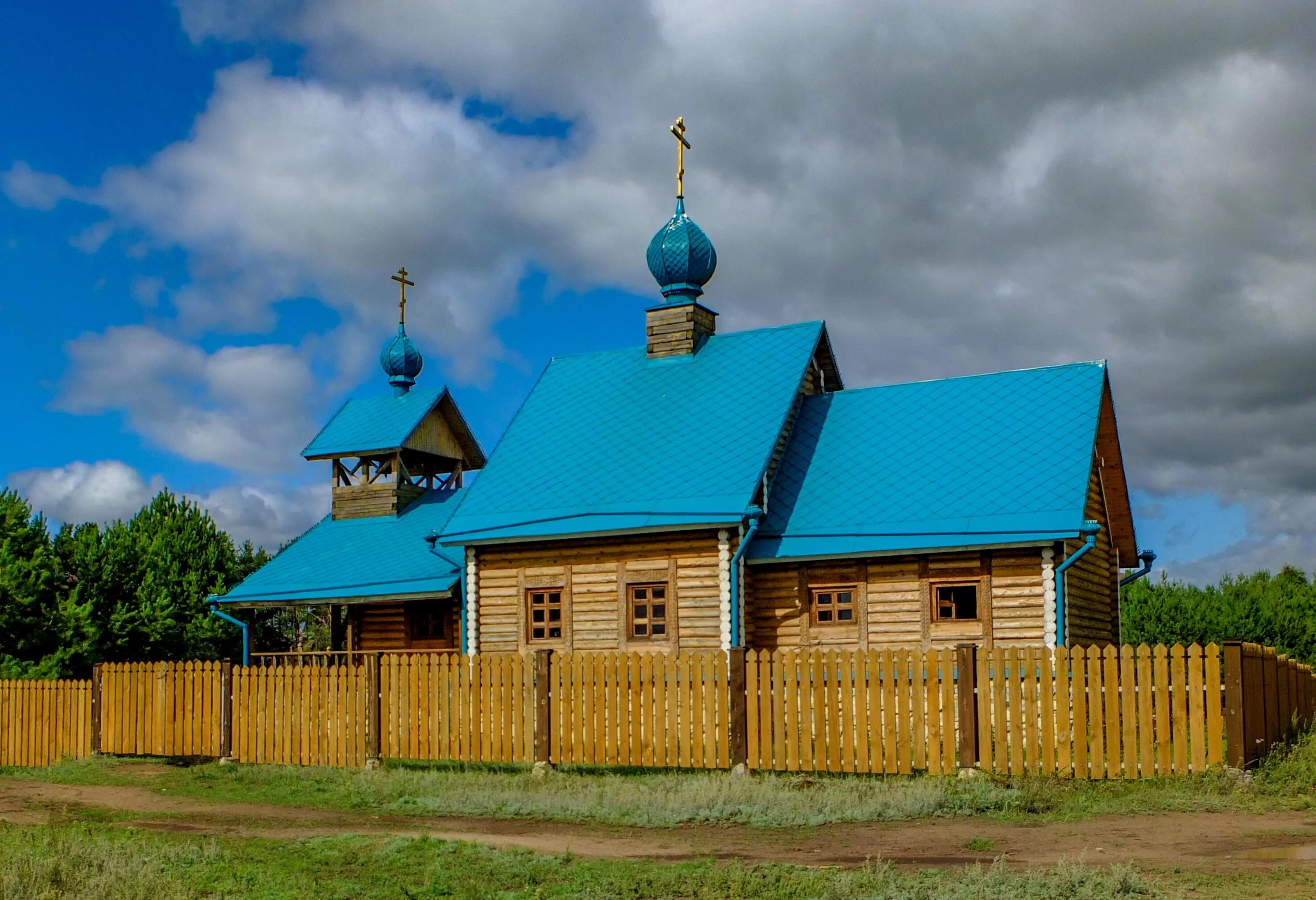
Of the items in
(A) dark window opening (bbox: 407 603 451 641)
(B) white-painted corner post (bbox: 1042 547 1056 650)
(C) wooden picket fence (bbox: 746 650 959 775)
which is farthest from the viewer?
(A) dark window opening (bbox: 407 603 451 641)

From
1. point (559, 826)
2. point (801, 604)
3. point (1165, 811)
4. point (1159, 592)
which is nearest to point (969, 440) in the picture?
point (801, 604)

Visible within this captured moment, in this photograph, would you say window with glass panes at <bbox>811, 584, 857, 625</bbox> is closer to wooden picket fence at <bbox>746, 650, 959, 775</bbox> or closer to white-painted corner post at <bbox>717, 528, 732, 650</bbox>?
white-painted corner post at <bbox>717, 528, 732, 650</bbox>

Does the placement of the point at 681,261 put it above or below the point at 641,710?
above

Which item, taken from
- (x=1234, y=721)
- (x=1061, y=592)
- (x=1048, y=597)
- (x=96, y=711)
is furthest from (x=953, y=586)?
(x=96, y=711)

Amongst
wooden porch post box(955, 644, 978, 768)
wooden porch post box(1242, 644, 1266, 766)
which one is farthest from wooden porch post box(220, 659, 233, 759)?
wooden porch post box(1242, 644, 1266, 766)

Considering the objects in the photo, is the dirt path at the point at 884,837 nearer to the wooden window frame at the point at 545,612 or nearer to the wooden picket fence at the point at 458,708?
the wooden picket fence at the point at 458,708

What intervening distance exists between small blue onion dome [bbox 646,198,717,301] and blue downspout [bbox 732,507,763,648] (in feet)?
22.4

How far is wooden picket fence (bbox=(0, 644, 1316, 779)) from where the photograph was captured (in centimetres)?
1431

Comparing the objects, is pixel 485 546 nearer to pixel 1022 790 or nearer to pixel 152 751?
pixel 152 751

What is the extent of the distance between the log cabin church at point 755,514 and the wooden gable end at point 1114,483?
53 millimetres

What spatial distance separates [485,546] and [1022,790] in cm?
1193

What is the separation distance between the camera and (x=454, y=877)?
9.73m

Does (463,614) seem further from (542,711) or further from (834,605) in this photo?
(834,605)

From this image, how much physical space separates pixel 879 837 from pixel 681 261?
1605 centimetres
